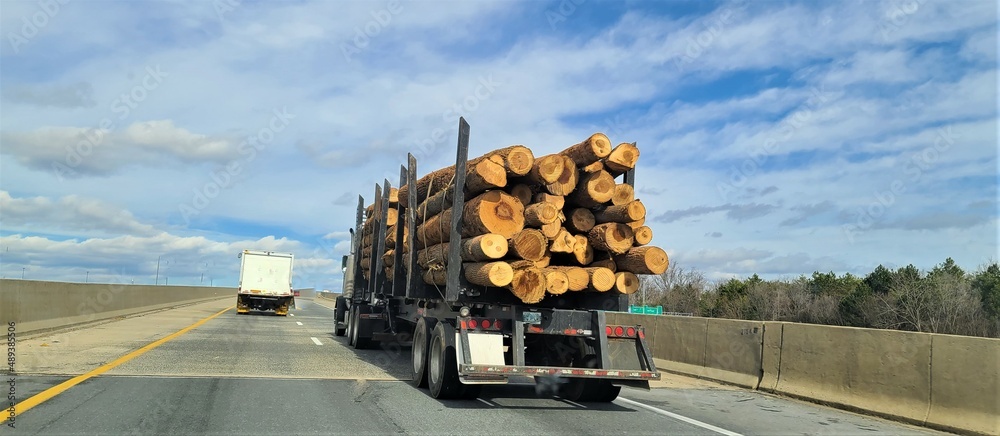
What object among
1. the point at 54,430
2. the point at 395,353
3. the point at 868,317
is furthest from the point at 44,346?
the point at 868,317

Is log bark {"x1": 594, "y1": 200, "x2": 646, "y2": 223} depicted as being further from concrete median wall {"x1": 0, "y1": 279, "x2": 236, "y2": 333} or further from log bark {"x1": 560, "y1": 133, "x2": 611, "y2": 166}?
concrete median wall {"x1": 0, "y1": 279, "x2": 236, "y2": 333}

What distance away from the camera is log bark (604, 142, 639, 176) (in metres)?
9.02

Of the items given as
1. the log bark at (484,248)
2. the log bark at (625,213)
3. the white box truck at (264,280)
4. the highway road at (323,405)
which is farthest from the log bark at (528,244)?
the white box truck at (264,280)

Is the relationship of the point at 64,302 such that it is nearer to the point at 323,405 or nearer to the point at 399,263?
the point at 399,263

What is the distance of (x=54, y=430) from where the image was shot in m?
6.22

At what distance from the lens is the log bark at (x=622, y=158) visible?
9023mm

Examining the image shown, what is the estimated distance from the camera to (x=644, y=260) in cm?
872

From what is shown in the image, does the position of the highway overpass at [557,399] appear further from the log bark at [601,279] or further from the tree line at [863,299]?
the tree line at [863,299]

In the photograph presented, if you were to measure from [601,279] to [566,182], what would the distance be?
50.8 inches

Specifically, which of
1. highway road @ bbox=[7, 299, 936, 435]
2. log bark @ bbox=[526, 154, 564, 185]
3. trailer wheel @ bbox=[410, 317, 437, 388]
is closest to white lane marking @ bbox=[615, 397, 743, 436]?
highway road @ bbox=[7, 299, 936, 435]

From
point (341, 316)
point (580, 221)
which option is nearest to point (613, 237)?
point (580, 221)

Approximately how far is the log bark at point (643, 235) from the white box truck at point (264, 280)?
2548 cm

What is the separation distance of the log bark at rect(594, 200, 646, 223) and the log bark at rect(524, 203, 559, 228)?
81cm

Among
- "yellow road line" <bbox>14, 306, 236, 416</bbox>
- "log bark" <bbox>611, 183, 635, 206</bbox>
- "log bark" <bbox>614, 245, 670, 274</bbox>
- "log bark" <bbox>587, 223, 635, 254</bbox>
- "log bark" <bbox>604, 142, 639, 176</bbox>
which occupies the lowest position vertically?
"yellow road line" <bbox>14, 306, 236, 416</bbox>
